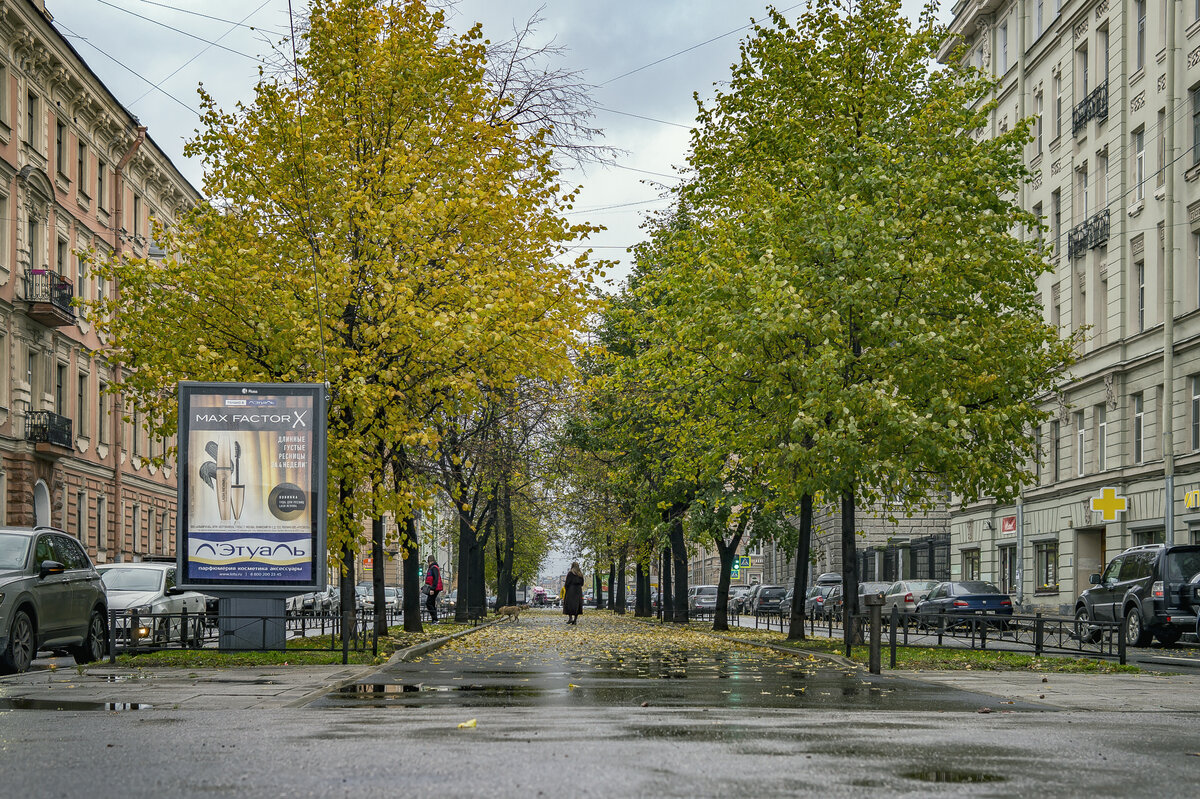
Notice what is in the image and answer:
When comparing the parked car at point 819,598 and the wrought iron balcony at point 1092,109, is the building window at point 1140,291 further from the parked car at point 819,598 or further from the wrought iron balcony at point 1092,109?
the parked car at point 819,598

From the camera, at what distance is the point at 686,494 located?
40.9 meters

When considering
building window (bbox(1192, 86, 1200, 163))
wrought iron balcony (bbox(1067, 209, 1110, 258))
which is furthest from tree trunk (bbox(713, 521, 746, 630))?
building window (bbox(1192, 86, 1200, 163))

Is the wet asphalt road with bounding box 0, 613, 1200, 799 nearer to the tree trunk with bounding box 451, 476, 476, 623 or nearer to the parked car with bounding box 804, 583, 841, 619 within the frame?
the tree trunk with bounding box 451, 476, 476, 623

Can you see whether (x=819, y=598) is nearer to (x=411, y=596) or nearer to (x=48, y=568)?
(x=411, y=596)

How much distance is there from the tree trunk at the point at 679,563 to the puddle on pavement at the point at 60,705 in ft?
102

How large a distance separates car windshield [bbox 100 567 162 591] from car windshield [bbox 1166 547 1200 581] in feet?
59.1

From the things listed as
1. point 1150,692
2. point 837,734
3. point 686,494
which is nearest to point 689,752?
point 837,734

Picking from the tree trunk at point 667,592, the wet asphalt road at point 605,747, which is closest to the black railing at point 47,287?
the tree trunk at point 667,592

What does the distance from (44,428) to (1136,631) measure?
28907 mm

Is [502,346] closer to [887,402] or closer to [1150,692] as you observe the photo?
[887,402]

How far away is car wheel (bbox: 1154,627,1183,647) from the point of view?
2653 centimetres

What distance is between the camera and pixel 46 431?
132ft

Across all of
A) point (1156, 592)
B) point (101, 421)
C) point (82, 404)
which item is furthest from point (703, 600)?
point (1156, 592)

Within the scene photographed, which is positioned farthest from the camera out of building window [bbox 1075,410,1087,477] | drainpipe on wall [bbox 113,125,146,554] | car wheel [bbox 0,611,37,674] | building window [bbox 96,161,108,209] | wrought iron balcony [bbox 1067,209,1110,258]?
drainpipe on wall [bbox 113,125,146,554]
